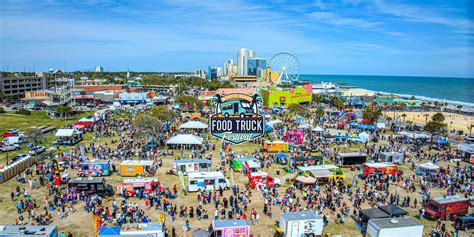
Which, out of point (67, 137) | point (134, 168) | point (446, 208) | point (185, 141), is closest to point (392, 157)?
point (446, 208)

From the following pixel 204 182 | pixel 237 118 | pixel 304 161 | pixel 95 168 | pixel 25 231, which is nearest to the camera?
pixel 237 118

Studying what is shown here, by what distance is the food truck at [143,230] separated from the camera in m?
13.9

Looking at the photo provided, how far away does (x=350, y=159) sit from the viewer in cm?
2934

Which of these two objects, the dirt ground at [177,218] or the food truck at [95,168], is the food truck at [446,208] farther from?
the food truck at [95,168]

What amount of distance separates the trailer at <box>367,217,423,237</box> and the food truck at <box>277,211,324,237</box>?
246cm

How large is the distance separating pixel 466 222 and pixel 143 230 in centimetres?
1687

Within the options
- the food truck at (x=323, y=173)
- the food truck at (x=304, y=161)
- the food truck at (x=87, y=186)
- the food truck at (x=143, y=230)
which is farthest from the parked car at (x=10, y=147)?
the food truck at (x=323, y=173)

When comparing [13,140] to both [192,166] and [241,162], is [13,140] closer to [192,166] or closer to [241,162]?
[192,166]

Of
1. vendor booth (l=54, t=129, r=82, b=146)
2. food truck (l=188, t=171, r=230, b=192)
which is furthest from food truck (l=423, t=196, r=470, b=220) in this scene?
vendor booth (l=54, t=129, r=82, b=146)

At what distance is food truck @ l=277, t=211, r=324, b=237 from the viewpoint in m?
15.7

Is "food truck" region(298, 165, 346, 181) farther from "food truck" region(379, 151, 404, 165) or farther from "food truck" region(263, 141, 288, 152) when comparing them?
"food truck" region(263, 141, 288, 152)

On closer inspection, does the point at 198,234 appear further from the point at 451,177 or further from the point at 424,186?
the point at 451,177

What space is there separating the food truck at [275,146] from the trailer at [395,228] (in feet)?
61.2

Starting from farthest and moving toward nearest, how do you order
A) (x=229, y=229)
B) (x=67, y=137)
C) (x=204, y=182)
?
(x=67, y=137) → (x=204, y=182) → (x=229, y=229)
